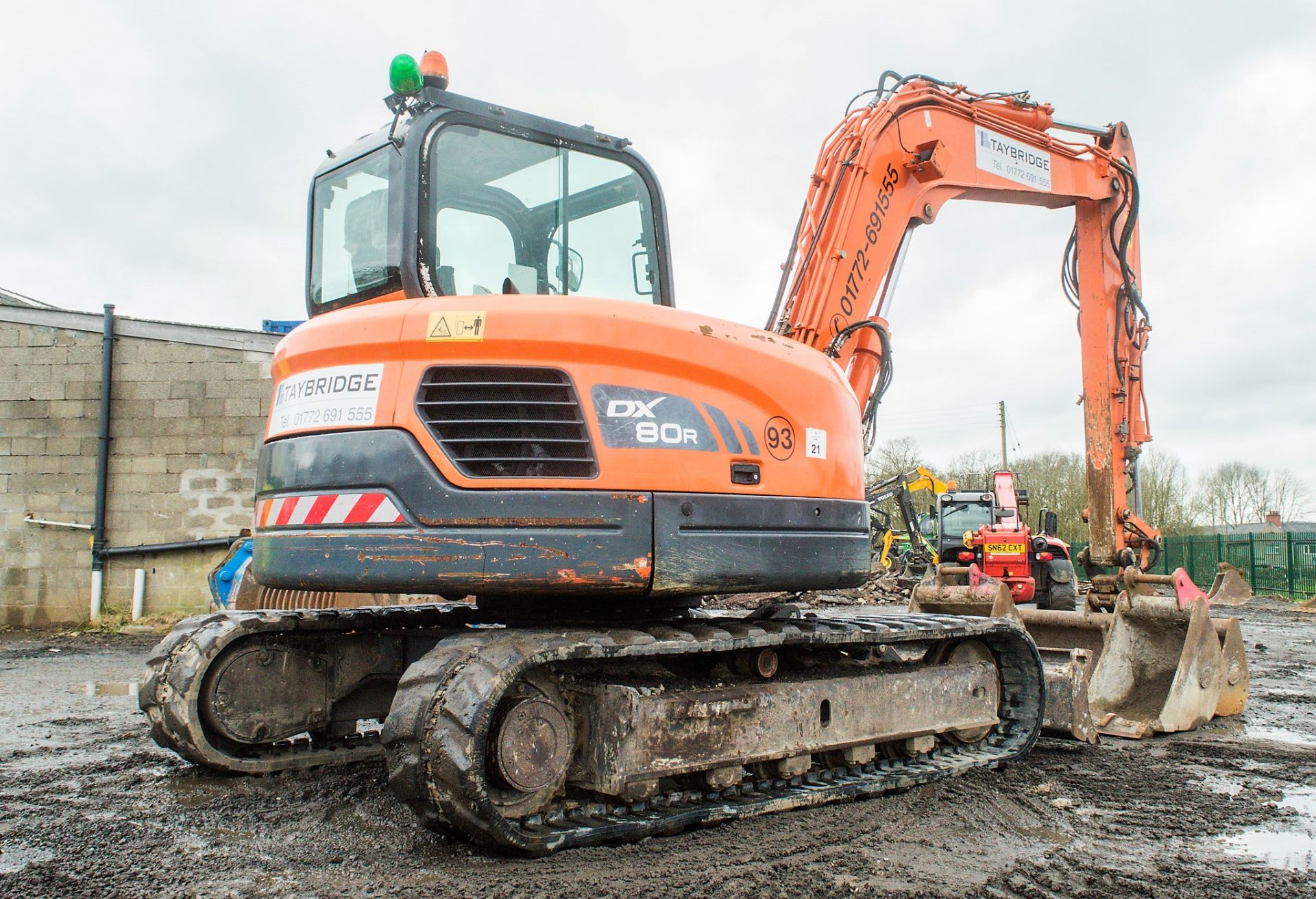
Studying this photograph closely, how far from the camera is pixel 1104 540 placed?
301 inches

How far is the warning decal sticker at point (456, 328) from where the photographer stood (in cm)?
362

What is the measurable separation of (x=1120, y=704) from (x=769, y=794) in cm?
339

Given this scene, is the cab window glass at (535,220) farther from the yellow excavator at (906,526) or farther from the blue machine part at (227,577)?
the yellow excavator at (906,526)

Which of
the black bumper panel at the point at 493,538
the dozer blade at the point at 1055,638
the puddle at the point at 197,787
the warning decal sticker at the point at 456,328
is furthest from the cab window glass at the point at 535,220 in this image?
the dozer blade at the point at 1055,638

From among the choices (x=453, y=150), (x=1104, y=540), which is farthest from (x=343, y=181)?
(x=1104, y=540)

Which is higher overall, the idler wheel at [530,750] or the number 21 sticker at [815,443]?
the number 21 sticker at [815,443]

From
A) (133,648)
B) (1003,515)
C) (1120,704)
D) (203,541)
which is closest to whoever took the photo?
(1120,704)

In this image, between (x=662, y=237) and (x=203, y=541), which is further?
(x=203, y=541)

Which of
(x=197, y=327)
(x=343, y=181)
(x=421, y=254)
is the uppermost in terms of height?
(x=197, y=327)

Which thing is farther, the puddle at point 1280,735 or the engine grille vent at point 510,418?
the puddle at point 1280,735

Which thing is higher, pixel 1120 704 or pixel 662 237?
pixel 662 237

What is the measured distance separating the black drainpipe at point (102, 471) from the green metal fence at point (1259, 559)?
64.8ft

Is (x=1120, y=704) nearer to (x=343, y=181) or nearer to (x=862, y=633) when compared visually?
(x=862, y=633)

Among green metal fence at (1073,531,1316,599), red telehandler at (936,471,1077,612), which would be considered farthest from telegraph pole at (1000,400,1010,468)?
red telehandler at (936,471,1077,612)
